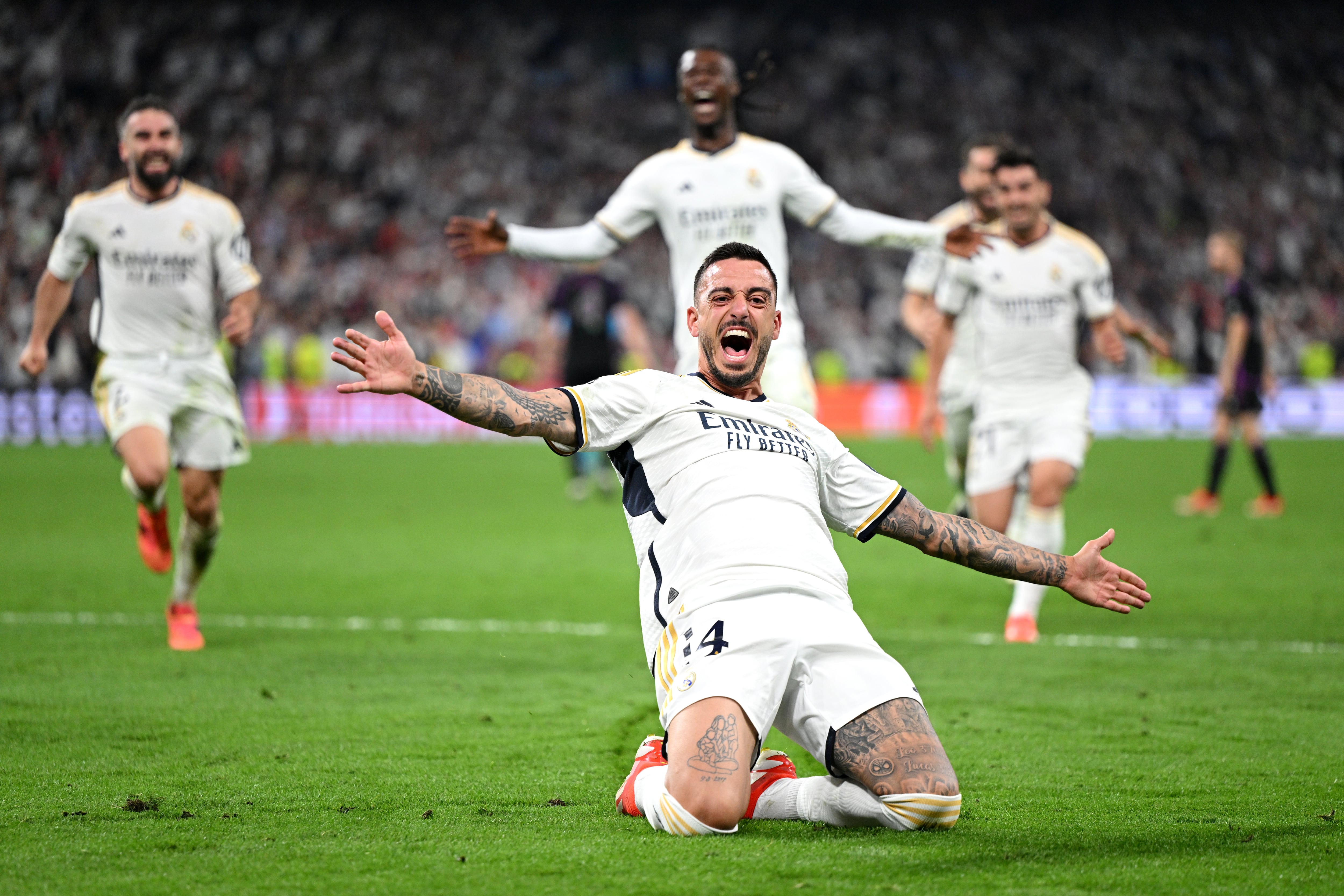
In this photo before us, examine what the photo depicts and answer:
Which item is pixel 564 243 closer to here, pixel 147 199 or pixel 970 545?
pixel 147 199

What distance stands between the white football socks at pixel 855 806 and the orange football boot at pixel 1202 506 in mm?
10678

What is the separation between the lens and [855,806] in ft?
12.7

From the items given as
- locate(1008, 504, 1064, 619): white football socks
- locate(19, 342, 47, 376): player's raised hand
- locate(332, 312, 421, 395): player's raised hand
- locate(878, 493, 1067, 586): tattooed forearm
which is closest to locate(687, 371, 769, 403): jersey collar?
locate(878, 493, 1067, 586): tattooed forearm

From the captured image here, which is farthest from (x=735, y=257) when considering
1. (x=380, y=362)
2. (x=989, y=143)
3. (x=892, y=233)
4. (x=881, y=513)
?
(x=989, y=143)

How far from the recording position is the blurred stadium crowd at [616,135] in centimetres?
2888

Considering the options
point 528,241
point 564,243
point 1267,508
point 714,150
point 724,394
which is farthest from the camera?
point 1267,508

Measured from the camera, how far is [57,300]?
23.8 ft

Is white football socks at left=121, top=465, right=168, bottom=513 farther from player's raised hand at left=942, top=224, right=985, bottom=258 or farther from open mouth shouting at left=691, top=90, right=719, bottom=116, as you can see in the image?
player's raised hand at left=942, top=224, right=985, bottom=258

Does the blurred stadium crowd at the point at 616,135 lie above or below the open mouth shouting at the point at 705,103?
above

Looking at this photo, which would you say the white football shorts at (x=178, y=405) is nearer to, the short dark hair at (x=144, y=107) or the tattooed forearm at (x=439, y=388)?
the short dark hair at (x=144, y=107)

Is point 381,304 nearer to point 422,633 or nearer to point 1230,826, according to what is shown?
point 422,633

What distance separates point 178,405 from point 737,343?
3.93 metres

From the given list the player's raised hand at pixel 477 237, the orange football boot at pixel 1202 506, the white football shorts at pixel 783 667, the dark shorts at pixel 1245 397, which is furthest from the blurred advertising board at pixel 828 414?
the white football shorts at pixel 783 667

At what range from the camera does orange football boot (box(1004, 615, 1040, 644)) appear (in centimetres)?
730
